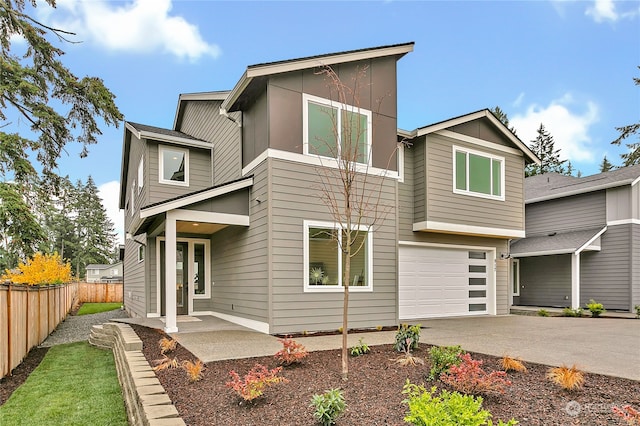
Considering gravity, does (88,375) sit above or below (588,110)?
below

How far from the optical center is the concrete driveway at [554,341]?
530 centimetres

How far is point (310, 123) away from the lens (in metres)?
8.59

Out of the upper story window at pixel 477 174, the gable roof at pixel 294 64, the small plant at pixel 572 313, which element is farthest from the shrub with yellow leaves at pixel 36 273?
the small plant at pixel 572 313

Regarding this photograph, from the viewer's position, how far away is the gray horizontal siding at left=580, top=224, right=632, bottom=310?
13.5m

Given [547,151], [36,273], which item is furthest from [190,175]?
[547,151]

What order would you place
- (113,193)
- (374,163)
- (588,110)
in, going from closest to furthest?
(374,163), (588,110), (113,193)

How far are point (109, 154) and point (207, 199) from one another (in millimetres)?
13568

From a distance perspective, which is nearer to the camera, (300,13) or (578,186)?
(300,13)

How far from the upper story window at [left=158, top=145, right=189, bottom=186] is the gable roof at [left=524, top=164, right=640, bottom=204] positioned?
13.4m

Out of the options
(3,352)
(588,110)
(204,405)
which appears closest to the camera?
(204,405)

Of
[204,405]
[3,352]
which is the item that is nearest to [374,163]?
[204,405]

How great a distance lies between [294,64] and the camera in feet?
26.8

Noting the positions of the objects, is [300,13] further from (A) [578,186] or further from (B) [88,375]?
(A) [578,186]

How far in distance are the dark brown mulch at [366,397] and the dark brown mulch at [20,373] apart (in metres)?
2.70
